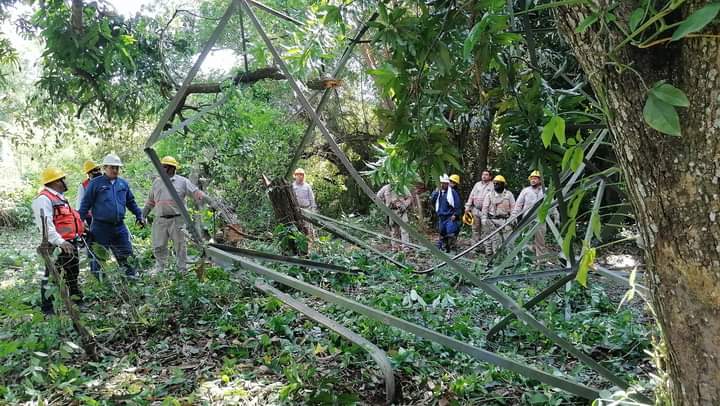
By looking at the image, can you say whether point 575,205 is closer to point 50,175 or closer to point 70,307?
point 70,307

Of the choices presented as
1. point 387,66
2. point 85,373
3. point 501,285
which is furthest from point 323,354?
point 501,285

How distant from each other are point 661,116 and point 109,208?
655 cm

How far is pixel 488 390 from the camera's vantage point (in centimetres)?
352

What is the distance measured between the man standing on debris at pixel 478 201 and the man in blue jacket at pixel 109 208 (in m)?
6.05

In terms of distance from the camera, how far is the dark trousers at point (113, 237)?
6656 millimetres

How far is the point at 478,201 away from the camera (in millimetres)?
10180

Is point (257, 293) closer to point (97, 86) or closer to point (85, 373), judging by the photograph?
point (85, 373)

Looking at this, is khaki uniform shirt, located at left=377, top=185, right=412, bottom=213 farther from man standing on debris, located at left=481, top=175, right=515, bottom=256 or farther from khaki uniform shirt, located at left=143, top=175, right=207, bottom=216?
khaki uniform shirt, located at left=143, top=175, right=207, bottom=216

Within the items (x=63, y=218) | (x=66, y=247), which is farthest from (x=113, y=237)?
(x=66, y=247)

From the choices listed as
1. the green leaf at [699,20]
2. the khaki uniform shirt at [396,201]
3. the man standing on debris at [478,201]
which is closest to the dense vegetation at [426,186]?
A: the green leaf at [699,20]

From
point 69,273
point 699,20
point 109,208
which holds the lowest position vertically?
point 69,273

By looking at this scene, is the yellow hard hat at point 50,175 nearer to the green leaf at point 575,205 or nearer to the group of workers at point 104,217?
the group of workers at point 104,217

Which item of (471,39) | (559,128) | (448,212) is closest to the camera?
(559,128)

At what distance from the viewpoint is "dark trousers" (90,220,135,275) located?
21.8 ft
